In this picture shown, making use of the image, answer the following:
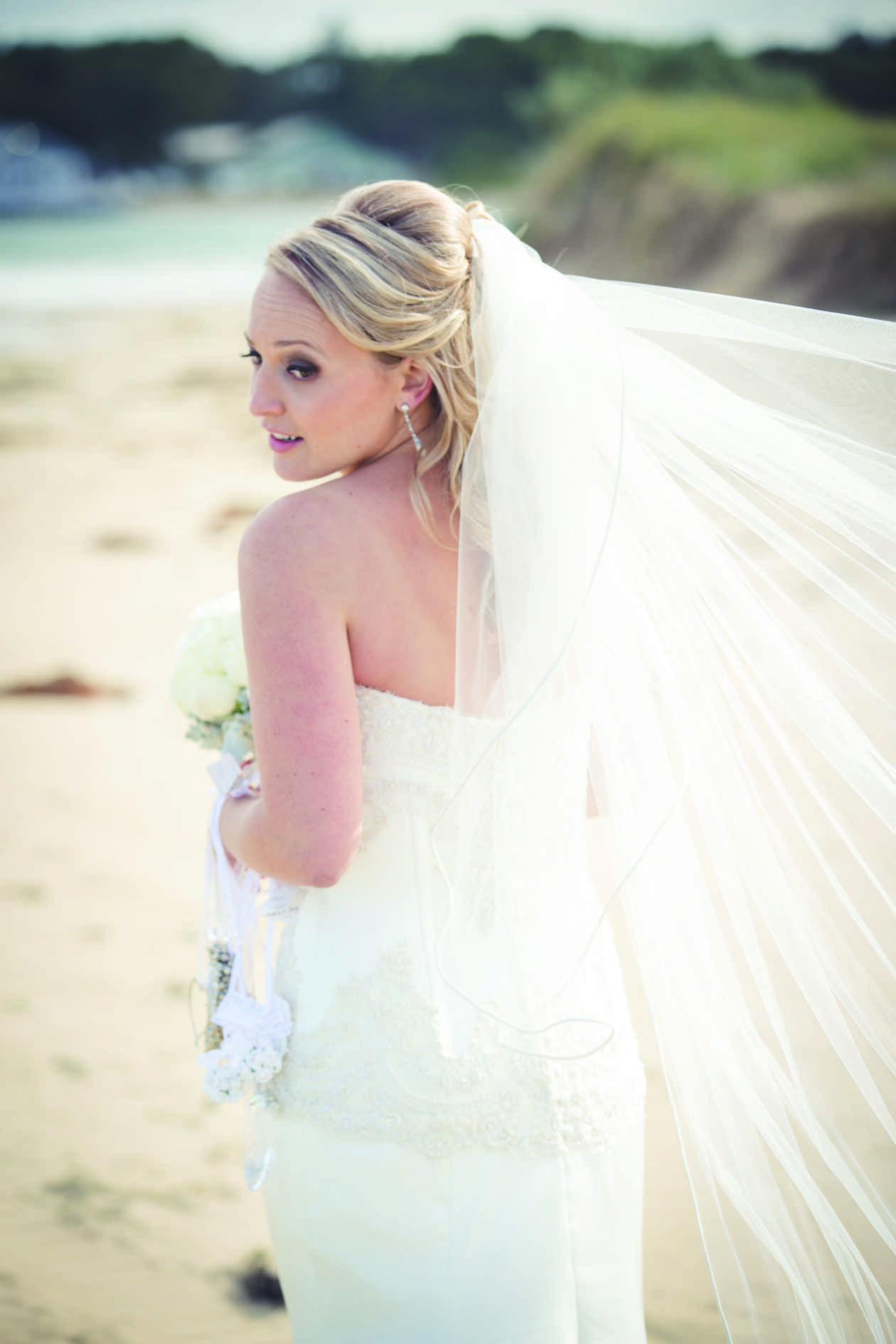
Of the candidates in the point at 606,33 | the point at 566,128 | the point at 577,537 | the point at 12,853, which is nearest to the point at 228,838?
the point at 577,537

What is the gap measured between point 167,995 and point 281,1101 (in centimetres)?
269

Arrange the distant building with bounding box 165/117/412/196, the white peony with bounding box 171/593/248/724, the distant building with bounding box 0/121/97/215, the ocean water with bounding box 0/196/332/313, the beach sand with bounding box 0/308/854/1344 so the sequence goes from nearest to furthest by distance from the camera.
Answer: the white peony with bounding box 171/593/248/724
the beach sand with bounding box 0/308/854/1344
the ocean water with bounding box 0/196/332/313
the distant building with bounding box 0/121/97/215
the distant building with bounding box 165/117/412/196

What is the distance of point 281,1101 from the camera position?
1.68 meters

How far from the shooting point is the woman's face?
1.65 m

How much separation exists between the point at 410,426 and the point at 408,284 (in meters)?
0.19

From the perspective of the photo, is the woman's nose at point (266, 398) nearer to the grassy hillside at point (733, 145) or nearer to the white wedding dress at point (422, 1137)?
the white wedding dress at point (422, 1137)

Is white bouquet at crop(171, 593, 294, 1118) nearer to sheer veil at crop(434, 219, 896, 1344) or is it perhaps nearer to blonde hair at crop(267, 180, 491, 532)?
sheer veil at crop(434, 219, 896, 1344)

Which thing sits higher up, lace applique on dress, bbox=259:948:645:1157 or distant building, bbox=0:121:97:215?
distant building, bbox=0:121:97:215

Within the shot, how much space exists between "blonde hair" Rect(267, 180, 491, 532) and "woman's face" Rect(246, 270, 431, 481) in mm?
22

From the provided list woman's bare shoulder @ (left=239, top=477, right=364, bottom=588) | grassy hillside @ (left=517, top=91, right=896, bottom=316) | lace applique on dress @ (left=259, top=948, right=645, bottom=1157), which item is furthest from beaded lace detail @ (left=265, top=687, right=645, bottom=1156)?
grassy hillside @ (left=517, top=91, right=896, bottom=316)

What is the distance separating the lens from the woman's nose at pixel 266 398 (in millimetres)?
1690

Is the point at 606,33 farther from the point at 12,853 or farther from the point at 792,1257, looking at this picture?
the point at 792,1257

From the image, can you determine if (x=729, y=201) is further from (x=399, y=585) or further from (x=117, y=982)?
(x=399, y=585)

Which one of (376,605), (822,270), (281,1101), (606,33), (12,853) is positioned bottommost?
(281,1101)
